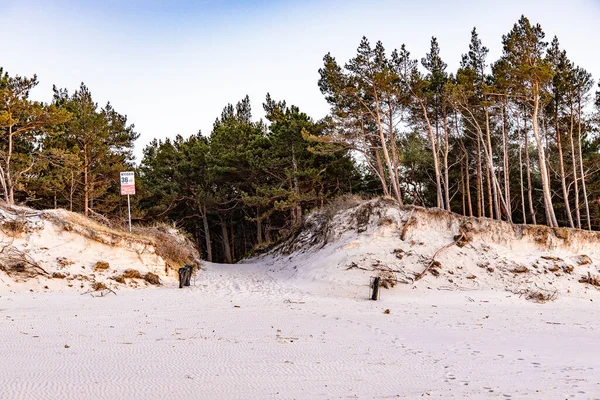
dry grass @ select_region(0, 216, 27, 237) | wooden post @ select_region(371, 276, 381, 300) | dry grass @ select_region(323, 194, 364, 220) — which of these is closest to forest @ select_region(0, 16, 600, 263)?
dry grass @ select_region(323, 194, 364, 220)

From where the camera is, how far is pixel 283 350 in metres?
5.55

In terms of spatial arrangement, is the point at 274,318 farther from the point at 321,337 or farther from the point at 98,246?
the point at 98,246

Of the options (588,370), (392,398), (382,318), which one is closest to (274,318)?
(382,318)

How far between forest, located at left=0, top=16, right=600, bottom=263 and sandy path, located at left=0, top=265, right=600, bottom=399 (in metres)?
13.5

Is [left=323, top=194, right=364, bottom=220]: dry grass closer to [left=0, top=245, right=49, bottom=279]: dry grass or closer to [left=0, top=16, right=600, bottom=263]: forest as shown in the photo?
[left=0, top=16, right=600, bottom=263]: forest

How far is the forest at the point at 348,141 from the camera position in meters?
21.9

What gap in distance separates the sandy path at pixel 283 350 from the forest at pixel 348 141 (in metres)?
13.5

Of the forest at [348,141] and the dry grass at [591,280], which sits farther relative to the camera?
the forest at [348,141]

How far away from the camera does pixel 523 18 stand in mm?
22469

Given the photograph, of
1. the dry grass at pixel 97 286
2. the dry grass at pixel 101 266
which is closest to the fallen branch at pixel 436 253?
the dry grass at pixel 97 286

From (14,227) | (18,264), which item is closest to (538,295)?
(18,264)

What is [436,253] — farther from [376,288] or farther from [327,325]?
[327,325]

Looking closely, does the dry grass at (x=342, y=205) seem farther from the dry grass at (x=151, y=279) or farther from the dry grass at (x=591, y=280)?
the dry grass at (x=591, y=280)

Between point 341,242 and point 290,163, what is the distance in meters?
12.8
